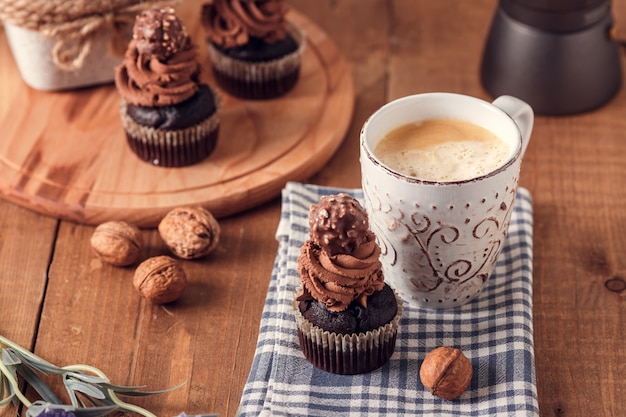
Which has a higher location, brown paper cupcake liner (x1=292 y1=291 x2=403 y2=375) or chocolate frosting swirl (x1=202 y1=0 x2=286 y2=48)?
chocolate frosting swirl (x1=202 y1=0 x2=286 y2=48)

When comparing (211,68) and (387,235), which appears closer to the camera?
(387,235)

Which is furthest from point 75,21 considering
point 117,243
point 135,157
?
point 117,243

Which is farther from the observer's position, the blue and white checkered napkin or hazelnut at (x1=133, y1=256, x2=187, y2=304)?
hazelnut at (x1=133, y1=256, x2=187, y2=304)

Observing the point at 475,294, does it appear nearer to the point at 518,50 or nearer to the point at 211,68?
the point at 518,50

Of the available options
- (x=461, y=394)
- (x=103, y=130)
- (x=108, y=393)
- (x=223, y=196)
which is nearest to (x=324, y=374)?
(x=461, y=394)

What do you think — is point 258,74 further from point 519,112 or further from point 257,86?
point 519,112

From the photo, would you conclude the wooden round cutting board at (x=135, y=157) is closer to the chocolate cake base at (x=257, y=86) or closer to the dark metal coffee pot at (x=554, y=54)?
the chocolate cake base at (x=257, y=86)

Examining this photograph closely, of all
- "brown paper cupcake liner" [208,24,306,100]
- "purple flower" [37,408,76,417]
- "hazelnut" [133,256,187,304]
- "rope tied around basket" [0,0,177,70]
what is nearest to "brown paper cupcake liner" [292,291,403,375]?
"hazelnut" [133,256,187,304]

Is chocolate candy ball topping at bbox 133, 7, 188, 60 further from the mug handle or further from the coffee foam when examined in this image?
the mug handle
